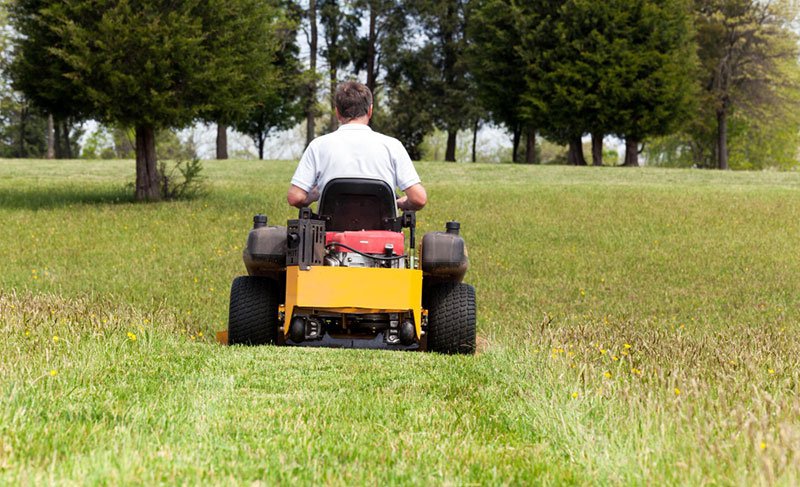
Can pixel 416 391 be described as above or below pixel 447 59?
below

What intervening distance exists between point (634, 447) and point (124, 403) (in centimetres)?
224

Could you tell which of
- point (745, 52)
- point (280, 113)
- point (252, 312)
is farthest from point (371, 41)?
point (252, 312)

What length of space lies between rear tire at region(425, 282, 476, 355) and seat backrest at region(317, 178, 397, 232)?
0.77m

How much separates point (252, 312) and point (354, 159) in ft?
4.63

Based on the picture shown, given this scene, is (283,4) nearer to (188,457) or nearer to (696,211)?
(696,211)

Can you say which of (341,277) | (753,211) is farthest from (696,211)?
(341,277)

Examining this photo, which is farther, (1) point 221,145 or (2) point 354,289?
(1) point 221,145

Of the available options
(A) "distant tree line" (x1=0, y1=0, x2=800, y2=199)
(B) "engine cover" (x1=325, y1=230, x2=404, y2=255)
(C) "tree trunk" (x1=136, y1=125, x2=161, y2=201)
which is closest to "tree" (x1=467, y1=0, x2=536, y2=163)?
(A) "distant tree line" (x1=0, y1=0, x2=800, y2=199)

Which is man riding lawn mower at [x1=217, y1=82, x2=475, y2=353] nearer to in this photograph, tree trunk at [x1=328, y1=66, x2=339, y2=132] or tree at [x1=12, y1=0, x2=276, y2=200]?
tree at [x1=12, y1=0, x2=276, y2=200]

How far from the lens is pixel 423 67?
4988 cm

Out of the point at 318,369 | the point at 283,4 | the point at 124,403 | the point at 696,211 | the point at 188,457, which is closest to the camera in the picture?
the point at 188,457

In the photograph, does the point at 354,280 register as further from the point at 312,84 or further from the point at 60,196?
the point at 312,84

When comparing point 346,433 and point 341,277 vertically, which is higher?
point 341,277

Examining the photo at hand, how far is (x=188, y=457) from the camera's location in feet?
10.5
